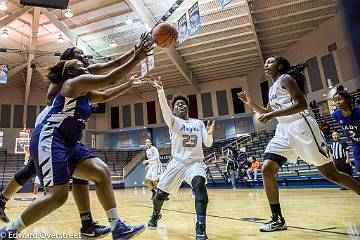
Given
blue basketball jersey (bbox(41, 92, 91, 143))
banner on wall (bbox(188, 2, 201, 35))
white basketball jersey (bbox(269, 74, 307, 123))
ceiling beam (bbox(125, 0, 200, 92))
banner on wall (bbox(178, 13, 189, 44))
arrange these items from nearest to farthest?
blue basketball jersey (bbox(41, 92, 91, 143)), white basketball jersey (bbox(269, 74, 307, 123)), banner on wall (bbox(188, 2, 201, 35)), banner on wall (bbox(178, 13, 189, 44)), ceiling beam (bbox(125, 0, 200, 92))

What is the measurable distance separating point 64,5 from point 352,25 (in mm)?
6101

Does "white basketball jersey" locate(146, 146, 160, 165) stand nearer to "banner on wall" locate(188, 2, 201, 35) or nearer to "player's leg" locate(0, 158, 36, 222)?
"banner on wall" locate(188, 2, 201, 35)

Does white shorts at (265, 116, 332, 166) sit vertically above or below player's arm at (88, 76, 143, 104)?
below

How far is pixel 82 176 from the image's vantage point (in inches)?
108

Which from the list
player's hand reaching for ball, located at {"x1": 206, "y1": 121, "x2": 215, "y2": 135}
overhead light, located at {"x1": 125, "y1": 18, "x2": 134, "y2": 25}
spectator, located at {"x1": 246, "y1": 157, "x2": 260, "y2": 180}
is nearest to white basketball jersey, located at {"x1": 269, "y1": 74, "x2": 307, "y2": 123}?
player's hand reaching for ball, located at {"x1": 206, "y1": 121, "x2": 215, "y2": 135}

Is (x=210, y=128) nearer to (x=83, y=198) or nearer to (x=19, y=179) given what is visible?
(x=83, y=198)

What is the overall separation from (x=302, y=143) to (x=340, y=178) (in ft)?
1.65

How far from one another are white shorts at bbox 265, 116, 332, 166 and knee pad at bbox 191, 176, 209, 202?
0.84 metres

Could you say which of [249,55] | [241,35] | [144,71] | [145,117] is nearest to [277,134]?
[144,71]

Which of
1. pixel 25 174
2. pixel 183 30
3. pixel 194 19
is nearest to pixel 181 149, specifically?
pixel 25 174

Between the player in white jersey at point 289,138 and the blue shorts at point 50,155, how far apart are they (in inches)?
70.4

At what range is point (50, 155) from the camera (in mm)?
2359

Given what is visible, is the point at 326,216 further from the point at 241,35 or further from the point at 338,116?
the point at 241,35

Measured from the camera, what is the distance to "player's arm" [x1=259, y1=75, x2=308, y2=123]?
304 centimetres
